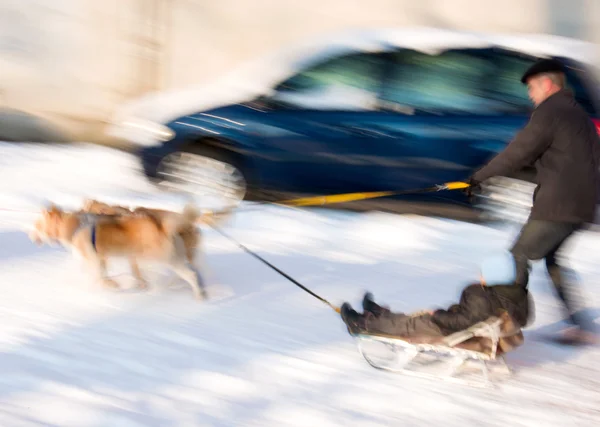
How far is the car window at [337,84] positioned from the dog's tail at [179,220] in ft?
8.64

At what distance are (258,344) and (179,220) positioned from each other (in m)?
0.95

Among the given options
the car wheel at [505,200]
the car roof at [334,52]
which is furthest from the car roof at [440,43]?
the car wheel at [505,200]

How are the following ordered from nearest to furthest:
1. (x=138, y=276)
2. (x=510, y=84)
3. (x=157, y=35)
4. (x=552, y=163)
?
(x=552, y=163), (x=138, y=276), (x=510, y=84), (x=157, y=35)

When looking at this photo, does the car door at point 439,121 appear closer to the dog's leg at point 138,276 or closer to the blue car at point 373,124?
the blue car at point 373,124

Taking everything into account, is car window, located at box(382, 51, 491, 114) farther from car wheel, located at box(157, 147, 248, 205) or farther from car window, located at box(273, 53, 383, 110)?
car wheel, located at box(157, 147, 248, 205)

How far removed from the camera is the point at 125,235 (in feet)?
15.7

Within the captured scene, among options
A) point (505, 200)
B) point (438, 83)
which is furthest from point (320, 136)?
point (505, 200)

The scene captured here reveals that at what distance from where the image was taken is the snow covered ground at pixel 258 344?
11.4ft

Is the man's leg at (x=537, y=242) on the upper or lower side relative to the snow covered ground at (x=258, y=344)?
upper

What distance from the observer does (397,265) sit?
6.10 meters

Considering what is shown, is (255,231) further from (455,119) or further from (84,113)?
(84,113)

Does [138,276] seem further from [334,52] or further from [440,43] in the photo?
[440,43]

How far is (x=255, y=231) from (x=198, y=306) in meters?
1.91

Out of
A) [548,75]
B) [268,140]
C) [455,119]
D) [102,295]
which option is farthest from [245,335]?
[455,119]
